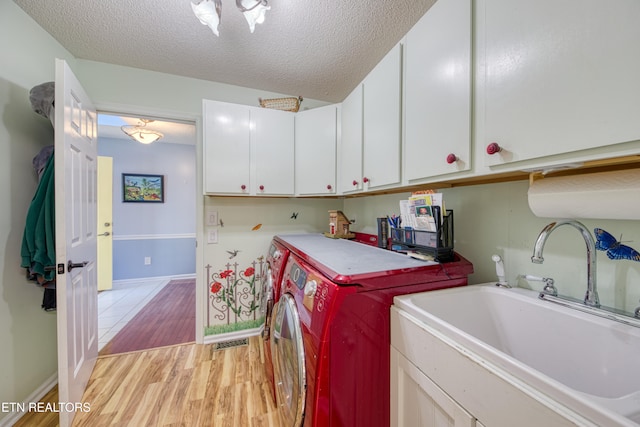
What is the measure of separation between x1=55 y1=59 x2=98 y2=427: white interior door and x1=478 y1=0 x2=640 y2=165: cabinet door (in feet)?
6.42

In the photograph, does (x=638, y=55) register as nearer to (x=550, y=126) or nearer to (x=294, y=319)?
(x=550, y=126)

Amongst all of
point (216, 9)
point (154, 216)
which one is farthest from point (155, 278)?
point (216, 9)

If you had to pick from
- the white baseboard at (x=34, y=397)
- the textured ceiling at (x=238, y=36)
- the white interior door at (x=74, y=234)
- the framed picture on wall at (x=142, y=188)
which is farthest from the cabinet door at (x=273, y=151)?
the framed picture on wall at (x=142, y=188)

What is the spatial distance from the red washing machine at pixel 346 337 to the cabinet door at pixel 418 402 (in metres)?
0.04

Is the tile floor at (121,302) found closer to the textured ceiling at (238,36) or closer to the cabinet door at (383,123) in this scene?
the textured ceiling at (238,36)

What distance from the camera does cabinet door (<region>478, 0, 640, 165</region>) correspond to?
1.62ft

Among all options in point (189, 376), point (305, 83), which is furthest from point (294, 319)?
point (305, 83)

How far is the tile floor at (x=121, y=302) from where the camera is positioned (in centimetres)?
234

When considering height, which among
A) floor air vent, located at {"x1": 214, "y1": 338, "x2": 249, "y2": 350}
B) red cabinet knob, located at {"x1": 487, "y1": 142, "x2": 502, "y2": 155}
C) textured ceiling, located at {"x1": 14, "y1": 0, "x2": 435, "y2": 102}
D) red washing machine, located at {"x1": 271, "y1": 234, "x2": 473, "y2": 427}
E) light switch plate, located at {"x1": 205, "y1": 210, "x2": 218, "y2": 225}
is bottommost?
floor air vent, located at {"x1": 214, "y1": 338, "x2": 249, "y2": 350}

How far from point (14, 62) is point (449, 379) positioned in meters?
2.64


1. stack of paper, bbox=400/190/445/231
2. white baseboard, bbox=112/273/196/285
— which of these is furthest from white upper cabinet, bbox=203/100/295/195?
white baseboard, bbox=112/273/196/285

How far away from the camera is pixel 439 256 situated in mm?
1038

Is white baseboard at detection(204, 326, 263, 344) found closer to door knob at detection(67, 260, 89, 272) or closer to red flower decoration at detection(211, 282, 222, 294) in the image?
red flower decoration at detection(211, 282, 222, 294)

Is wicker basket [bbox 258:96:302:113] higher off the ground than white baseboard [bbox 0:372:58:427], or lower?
higher
